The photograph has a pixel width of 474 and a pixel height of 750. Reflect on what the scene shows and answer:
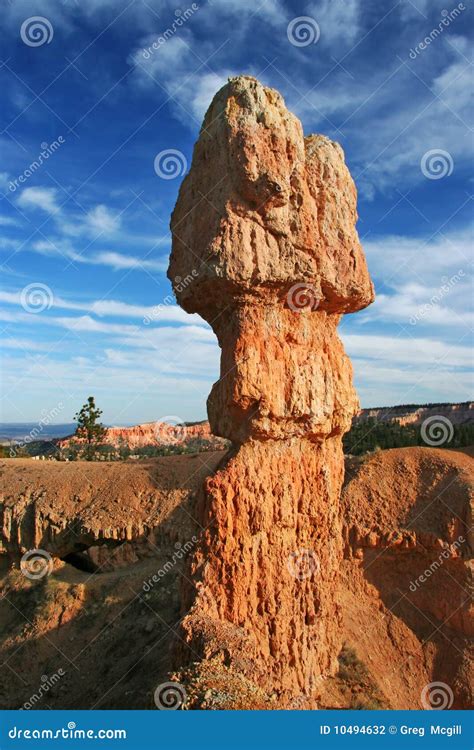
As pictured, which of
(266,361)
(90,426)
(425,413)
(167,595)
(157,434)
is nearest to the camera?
(266,361)

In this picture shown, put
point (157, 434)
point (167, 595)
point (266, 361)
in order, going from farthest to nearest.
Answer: point (157, 434)
point (167, 595)
point (266, 361)

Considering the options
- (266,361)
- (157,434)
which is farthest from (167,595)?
(157,434)

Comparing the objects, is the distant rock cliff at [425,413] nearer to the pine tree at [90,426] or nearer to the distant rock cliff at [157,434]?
the distant rock cliff at [157,434]

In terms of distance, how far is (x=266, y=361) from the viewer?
402 inches

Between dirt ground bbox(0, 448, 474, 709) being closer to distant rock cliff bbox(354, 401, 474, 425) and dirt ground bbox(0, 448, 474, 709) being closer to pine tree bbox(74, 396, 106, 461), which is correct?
pine tree bbox(74, 396, 106, 461)

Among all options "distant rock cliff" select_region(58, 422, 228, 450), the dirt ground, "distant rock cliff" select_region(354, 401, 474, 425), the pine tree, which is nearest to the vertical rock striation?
the dirt ground

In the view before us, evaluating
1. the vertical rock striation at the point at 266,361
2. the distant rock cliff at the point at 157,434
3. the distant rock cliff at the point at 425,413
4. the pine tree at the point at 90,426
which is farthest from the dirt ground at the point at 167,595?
the distant rock cliff at the point at 425,413

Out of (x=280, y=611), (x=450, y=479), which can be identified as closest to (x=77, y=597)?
(x=280, y=611)

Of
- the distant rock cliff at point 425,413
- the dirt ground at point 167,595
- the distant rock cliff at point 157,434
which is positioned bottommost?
the dirt ground at point 167,595

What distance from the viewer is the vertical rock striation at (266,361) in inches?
390

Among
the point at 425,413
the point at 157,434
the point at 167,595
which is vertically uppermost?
the point at 425,413

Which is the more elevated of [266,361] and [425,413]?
[425,413]

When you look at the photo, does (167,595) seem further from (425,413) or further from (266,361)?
(425,413)

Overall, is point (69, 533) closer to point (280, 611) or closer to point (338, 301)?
point (280, 611)
